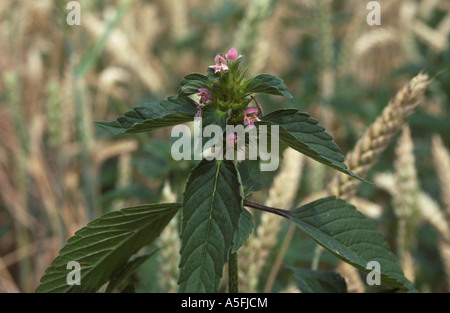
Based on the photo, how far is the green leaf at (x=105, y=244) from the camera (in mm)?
656

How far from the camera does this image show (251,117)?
63cm

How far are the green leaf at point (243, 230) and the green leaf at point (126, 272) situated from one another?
0.57 ft

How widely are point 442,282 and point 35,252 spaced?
1312 mm

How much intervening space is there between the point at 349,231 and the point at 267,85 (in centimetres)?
23

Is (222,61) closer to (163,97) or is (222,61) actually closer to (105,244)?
(105,244)

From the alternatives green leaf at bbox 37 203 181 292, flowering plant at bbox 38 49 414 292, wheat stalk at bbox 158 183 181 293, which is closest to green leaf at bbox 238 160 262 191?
flowering plant at bbox 38 49 414 292

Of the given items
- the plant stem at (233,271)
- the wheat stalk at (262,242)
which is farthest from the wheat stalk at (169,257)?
the plant stem at (233,271)

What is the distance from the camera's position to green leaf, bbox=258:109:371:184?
1.97ft

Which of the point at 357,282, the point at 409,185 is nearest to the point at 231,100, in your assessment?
the point at 357,282

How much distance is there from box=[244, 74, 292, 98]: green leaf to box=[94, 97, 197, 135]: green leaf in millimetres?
78

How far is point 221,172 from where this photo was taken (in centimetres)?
64

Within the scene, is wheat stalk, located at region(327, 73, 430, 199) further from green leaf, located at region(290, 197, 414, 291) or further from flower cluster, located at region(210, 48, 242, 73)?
flower cluster, located at region(210, 48, 242, 73)

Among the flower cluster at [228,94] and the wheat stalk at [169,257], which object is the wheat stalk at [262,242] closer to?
the wheat stalk at [169,257]
